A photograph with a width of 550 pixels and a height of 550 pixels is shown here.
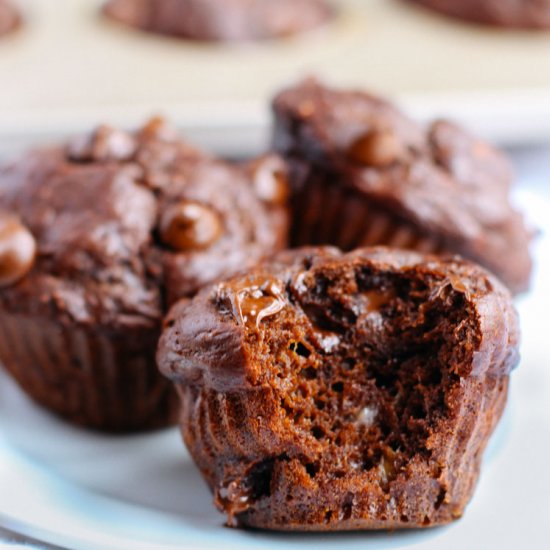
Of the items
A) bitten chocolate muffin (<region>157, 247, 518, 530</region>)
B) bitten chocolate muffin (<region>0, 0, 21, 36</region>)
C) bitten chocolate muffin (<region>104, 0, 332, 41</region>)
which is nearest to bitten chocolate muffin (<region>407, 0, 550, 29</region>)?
bitten chocolate muffin (<region>104, 0, 332, 41</region>)

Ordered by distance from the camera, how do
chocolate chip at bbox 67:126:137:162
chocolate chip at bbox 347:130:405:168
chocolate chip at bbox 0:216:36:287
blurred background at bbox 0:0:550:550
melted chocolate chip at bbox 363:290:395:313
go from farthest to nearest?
blurred background at bbox 0:0:550:550
chocolate chip at bbox 347:130:405:168
chocolate chip at bbox 67:126:137:162
chocolate chip at bbox 0:216:36:287
melted chocolate chip at bbox 363:290:395:313

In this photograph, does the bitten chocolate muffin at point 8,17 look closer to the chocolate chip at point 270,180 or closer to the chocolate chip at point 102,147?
the chocolate chip at point 102,147

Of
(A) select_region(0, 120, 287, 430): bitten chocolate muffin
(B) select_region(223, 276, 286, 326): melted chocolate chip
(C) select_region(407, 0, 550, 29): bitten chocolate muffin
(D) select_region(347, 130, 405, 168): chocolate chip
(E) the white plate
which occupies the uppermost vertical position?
(B) select_region(223, 276, 286, 326): melted chocolate chip

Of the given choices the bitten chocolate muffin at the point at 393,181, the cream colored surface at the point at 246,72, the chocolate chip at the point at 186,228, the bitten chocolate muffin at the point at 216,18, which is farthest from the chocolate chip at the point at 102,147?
the bitten chocolate muffin at the point at 216,18

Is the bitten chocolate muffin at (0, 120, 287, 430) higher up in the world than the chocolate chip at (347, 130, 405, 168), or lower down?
lower down

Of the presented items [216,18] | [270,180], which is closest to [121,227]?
[270,180]

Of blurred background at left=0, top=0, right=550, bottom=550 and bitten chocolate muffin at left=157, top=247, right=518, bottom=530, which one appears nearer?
bitten chocolate muffin at left=157, top=247, right=518, bottom=530

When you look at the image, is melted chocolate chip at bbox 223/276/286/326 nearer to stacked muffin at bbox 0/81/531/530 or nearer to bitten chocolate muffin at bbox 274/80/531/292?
stacked muffin at bbox 0/81/531/530
